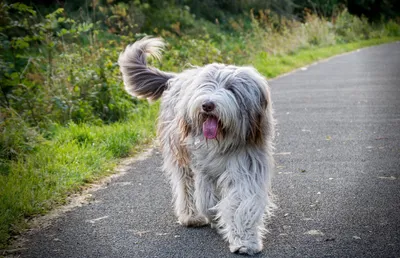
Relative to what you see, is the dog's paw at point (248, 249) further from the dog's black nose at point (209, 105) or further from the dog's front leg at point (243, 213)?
the dog's black nose at point (209, 105)

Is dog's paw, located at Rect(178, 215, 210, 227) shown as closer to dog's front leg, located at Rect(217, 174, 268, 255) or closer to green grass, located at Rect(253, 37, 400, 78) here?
dog's front leg, located at Rect(217, 174, 268, 255)

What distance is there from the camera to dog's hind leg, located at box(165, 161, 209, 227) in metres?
5.58

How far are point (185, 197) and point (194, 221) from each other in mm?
242

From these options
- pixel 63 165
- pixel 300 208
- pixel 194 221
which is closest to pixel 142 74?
pixel 63 165

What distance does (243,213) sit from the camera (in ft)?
16.2

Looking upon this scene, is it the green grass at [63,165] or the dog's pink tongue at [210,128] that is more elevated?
the dog's pink tongue at [210,128]

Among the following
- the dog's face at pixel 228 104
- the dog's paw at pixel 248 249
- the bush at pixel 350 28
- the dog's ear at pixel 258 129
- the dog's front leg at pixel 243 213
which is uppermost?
the dog's face at pixel 228 104

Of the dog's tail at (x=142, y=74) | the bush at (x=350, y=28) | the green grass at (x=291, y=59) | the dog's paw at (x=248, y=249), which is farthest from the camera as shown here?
the bush at (x=350, y=28)

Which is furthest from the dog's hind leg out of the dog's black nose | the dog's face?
the dog's black nose

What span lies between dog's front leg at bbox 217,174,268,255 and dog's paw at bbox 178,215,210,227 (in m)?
0.43

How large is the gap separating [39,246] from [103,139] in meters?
3.68

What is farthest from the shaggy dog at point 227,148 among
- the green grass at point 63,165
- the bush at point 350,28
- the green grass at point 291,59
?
the bush at point 350,28

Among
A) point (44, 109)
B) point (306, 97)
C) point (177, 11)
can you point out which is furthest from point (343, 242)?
point (177, 11)

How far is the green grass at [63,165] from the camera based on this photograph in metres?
5.89
